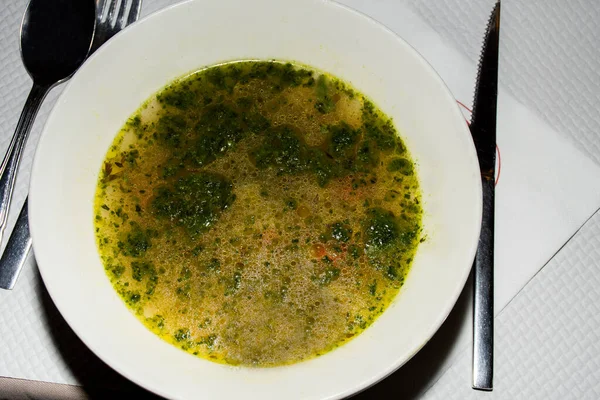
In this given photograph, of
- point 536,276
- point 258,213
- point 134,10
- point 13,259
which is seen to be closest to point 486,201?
point 536,276

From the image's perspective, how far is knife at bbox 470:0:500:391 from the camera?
4.54ft

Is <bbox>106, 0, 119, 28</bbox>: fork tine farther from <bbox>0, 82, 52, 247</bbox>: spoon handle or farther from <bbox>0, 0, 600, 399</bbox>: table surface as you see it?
<bbox>0, 82, 52, 247</bbox>: spoon handle

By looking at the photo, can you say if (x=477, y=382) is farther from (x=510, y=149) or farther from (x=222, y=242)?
(x=222, y=242)

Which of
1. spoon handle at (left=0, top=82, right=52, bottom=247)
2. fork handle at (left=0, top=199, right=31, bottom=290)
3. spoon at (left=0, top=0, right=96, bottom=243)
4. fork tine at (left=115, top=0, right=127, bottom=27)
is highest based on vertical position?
fork tine at (left=115, top=0, right=127, bottom=27)

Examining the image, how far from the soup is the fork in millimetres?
212

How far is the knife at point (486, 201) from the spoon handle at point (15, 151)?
1113mm

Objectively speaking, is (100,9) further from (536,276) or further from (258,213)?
(536,276)

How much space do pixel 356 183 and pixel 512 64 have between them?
59cm

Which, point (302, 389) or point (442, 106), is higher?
point (442, 106)

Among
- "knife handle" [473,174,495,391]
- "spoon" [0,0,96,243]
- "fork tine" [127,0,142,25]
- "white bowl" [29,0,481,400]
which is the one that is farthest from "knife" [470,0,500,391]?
"spoon" [0,0,96,243]

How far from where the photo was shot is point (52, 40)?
1.58 metres

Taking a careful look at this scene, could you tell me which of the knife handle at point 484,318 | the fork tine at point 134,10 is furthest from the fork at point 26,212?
the knife handle at point 484,318

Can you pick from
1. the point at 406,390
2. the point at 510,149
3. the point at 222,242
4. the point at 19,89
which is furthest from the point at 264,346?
the point at 19,89

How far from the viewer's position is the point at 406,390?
1.39 m
